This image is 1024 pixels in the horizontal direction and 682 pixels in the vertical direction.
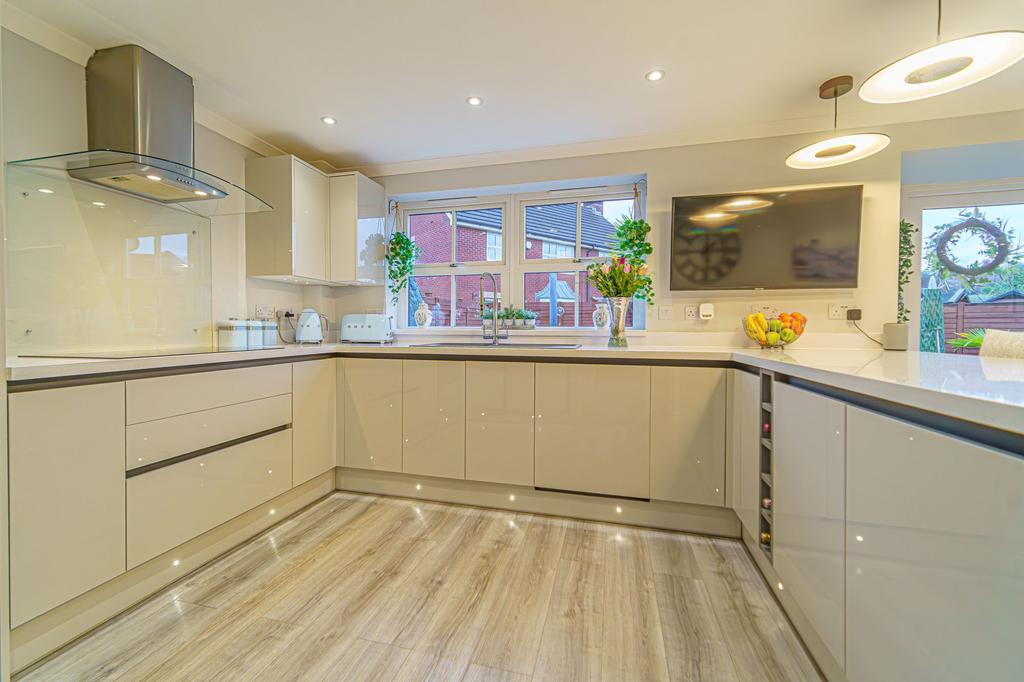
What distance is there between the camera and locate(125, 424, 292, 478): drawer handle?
1554 mm

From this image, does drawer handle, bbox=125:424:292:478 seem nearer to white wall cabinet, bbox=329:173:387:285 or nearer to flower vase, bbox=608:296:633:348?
white wall cabinet, bbox=329:173:387:285

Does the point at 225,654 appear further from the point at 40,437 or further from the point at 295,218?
the point at 295,218

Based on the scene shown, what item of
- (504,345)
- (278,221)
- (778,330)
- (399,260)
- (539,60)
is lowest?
(504,345)

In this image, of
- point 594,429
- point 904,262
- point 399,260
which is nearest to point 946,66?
point 904,262

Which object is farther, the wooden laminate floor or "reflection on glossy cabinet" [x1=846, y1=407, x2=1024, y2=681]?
the wooden laminate floor

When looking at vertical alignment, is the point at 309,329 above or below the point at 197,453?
above

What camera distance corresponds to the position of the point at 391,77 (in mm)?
2141

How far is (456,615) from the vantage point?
149cm

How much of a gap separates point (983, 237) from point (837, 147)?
1.85 meters

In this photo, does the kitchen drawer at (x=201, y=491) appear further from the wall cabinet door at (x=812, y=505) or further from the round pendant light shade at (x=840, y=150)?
the round pendant light shade at (x=840, y=150)

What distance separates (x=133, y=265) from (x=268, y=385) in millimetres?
886

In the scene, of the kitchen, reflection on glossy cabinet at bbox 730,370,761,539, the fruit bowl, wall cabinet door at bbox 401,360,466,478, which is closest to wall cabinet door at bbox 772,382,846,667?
the kitchen

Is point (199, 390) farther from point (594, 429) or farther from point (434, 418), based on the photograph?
point (594, 429)

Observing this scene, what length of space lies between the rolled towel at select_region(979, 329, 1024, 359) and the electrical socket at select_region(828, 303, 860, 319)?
1.06 metres
